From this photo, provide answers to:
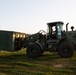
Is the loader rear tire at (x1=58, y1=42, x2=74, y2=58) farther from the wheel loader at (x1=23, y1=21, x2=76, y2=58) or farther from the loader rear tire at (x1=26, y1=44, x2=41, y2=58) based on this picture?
the loader rear tire at (x1=26, y1=44, x2=41, y2=58)

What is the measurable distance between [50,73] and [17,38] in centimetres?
918

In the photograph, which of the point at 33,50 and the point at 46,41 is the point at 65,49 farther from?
the point at 33,50

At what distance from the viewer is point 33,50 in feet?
62.1

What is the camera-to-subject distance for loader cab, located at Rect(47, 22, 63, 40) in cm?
1848

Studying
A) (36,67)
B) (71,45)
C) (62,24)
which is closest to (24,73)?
(36,67)

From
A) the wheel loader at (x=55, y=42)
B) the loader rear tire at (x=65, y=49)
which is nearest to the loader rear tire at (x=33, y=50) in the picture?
the wheel loader at (x=55, y=42)

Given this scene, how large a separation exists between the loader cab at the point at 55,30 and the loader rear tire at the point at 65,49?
989 mm

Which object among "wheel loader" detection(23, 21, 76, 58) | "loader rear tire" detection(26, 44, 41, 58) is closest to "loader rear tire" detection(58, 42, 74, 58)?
"wheel loader" detection(23, 21, 76, 58)

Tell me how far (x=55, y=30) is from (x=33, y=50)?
8.58 ft

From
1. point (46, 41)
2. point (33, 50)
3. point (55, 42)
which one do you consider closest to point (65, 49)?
point (55, 42)

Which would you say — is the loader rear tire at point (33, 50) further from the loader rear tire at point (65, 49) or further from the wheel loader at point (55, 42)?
the loader rear tire at point (65, 49)

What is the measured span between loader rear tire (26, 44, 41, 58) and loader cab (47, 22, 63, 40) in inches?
56.9

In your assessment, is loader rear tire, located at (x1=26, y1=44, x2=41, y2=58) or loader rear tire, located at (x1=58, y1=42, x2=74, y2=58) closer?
loader rear tire, located at (x1=58, y1=42, x2=74, y2=58)

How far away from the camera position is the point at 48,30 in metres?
18.9
